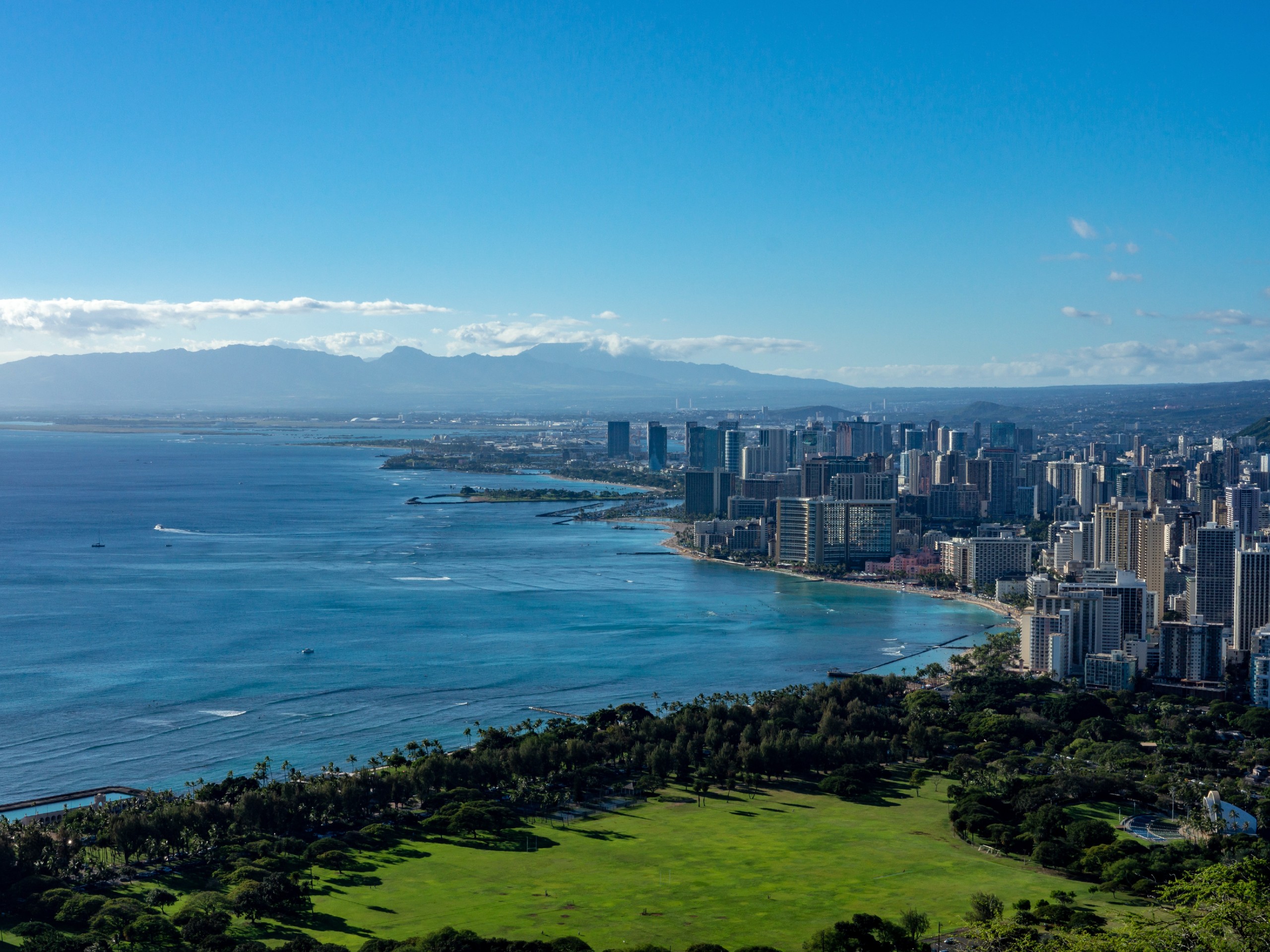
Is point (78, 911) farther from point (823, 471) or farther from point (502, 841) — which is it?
point (823, 471)

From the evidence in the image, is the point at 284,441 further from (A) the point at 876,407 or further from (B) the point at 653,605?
(A) the point at 876,407

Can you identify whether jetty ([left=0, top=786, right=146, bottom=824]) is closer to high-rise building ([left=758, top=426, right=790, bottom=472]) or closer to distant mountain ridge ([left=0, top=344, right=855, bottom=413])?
high-rise building ([left=758, top=426, right=790, bottom=472])

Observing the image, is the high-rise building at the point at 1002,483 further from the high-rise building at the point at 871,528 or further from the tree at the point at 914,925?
the tree at the point at 914,925

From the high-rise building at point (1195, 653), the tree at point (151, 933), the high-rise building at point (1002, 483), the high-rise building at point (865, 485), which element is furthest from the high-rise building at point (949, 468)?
the tree at point (151, 933)

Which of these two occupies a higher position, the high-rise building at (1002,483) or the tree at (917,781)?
the high-rise building at (1002,483)

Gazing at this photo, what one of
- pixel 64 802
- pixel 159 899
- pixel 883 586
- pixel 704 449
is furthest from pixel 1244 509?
pixel 704 449

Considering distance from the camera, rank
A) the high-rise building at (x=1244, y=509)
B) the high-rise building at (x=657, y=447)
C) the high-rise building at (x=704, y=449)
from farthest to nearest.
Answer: the high-rise building at (x=657, y=447)
the high-rise building at (x=704, y=449)
the high-rise building at (x=1244, y=509)

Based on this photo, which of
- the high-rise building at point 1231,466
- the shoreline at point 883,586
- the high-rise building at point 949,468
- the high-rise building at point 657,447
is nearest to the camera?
the shoreline at point 883,586

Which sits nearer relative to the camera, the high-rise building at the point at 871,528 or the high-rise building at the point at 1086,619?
the high-rise building at the point at 1086,619
